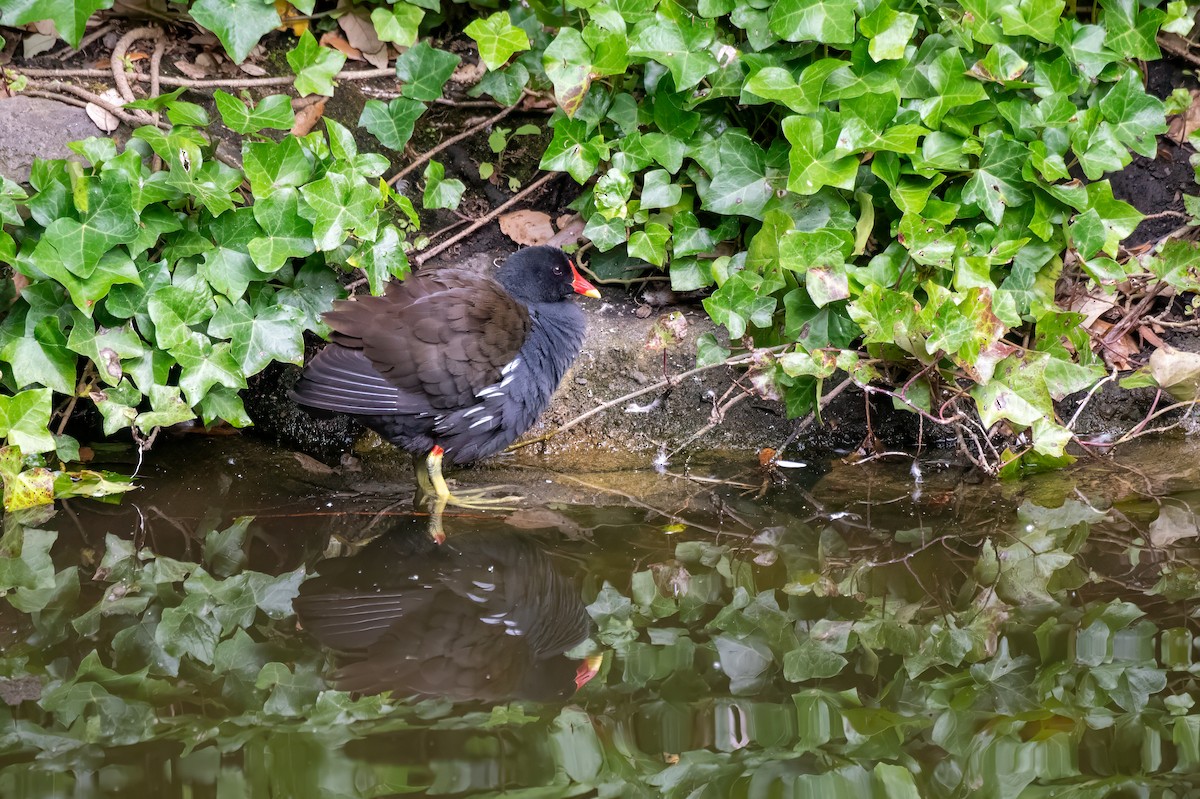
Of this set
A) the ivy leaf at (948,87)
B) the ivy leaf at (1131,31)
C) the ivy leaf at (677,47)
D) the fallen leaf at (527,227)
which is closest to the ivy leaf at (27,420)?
the fallen leaf at (527,227)

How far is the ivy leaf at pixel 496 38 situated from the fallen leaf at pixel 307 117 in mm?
757

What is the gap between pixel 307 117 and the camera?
164 inches

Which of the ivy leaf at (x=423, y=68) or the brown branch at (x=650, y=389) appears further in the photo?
the ivy leaf at (x=423, y=68)

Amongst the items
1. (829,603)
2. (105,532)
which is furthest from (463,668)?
(105,532)

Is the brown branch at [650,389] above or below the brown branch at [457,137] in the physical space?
below

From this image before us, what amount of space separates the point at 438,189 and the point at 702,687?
7.82 ft

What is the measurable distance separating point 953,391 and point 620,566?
4.51ft

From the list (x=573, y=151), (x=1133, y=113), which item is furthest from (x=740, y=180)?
(x=1133, y=113)

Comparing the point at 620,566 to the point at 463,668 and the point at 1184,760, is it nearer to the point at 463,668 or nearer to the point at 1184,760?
the point at 463,668

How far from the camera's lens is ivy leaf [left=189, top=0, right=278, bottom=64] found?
147 inches

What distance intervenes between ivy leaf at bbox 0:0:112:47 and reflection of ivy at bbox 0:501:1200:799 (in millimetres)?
1793

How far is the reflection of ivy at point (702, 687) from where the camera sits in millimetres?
1984

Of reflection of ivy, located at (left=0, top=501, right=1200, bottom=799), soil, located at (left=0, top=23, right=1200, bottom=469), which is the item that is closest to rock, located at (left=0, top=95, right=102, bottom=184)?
soil, located at (left=0, top=23, right=1200, bottom=469)

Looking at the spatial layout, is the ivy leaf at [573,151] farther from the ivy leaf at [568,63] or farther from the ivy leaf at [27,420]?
the ivy leaf at [27,420]
